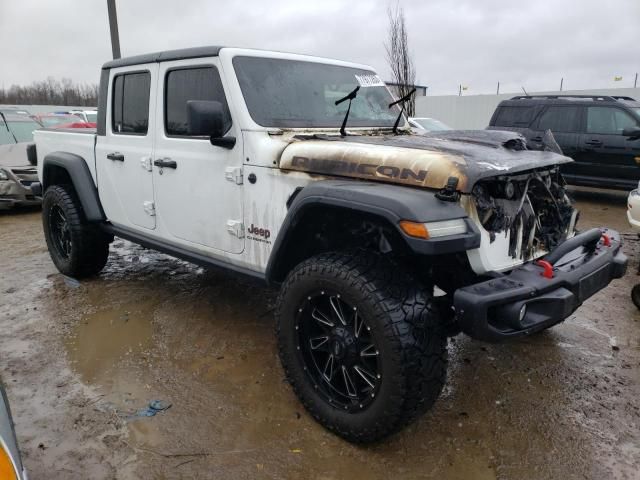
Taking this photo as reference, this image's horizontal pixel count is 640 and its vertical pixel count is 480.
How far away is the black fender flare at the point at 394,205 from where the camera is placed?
2154 mm

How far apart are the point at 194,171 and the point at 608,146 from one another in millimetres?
7929

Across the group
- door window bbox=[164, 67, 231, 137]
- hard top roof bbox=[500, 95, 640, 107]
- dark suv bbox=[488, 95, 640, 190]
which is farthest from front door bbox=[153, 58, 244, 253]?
hard top roof bbox=[500, 95, 640, 107]

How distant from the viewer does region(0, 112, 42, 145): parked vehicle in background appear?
942cm

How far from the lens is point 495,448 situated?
2566mm

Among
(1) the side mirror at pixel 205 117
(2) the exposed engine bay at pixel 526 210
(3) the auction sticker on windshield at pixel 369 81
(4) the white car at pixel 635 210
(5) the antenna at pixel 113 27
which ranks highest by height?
(5) the antenna at pixel 113 27

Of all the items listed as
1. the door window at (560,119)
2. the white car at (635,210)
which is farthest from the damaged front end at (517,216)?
the door window at (560,119)

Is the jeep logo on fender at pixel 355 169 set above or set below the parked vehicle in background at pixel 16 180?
above

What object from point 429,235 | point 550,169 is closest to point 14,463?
point 429,235

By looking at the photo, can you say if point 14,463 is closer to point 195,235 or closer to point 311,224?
point 311,224

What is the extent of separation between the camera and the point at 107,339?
12.3 feet

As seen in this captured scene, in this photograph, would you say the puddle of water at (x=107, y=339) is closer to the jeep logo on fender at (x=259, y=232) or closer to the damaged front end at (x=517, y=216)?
the jeep logo on fender at (x=259, y=232)

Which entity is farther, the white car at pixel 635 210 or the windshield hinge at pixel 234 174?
the white car at pixel 635 210

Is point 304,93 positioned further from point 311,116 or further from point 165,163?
point 165,163

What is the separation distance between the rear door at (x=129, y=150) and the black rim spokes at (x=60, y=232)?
70cm
